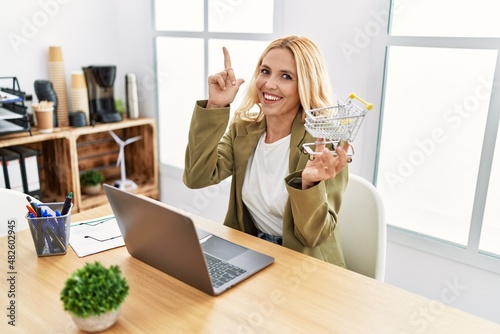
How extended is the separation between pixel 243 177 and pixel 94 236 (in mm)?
532

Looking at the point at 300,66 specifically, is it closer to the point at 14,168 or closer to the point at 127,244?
the point at 127,244

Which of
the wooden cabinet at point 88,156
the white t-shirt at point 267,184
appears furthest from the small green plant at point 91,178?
the white t-shirt at point 267,184

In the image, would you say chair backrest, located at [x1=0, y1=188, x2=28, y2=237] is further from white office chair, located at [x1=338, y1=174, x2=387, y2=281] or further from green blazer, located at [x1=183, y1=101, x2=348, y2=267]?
white office chair, located at [x1=338, y1=174, x2=387, y2=281]

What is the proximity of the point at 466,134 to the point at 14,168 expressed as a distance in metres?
2.20

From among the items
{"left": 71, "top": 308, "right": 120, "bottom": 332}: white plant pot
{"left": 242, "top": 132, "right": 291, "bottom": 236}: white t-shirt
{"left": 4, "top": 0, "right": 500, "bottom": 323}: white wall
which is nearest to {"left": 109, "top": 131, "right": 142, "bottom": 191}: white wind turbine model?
{"left": 4, "top": 0, "right": 500, "bottom": 323}: white wall

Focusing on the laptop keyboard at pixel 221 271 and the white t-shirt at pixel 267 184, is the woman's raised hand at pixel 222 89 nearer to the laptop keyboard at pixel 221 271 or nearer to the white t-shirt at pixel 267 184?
the white t-shirt at pixel 267 184

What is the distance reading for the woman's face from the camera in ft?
5.00

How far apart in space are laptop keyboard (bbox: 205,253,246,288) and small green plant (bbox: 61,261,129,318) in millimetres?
265

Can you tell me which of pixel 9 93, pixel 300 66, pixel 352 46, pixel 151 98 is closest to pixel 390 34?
pixel 352 46

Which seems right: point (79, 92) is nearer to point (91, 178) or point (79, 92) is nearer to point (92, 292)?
point (91, 178)

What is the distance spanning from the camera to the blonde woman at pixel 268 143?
145 centimetres

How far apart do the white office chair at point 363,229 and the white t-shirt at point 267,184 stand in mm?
220

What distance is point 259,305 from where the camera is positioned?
102 centimetres

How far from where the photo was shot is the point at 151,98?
3115mm
